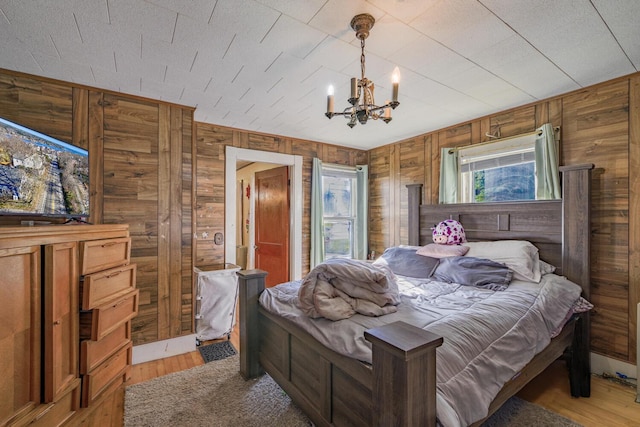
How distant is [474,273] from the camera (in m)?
2.37

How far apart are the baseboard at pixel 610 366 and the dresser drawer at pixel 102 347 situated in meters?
3.76

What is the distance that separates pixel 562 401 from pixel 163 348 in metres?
3.26

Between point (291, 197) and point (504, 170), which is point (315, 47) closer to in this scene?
point (291, 197)

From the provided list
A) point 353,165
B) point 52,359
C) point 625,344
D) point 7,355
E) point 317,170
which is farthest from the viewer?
point 353,165

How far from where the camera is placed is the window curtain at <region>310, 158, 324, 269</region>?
404cm

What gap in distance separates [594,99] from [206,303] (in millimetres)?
4020

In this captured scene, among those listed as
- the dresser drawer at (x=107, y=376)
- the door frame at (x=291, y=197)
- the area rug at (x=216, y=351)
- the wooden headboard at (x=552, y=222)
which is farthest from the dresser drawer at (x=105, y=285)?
the wooden headboard at (x=552, y=222)

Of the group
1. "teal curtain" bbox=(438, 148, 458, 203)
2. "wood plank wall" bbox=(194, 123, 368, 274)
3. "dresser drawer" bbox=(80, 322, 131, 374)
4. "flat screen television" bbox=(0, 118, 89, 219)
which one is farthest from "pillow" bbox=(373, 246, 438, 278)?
"flat screen television" bbox=(0, 118, 89, 219)

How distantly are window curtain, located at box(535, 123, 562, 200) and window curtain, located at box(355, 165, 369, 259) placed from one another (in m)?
2.20

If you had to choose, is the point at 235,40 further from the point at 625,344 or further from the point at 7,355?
the point at 625,344

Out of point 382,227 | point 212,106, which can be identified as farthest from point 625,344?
point 212,106

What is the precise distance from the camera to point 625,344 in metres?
2.31

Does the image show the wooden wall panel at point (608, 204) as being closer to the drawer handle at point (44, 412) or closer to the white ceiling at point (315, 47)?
the white ceiling at point (315, 47)

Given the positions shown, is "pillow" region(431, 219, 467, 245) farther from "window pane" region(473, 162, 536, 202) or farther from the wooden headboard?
"window pane" region(473, 162, 536, 202)
